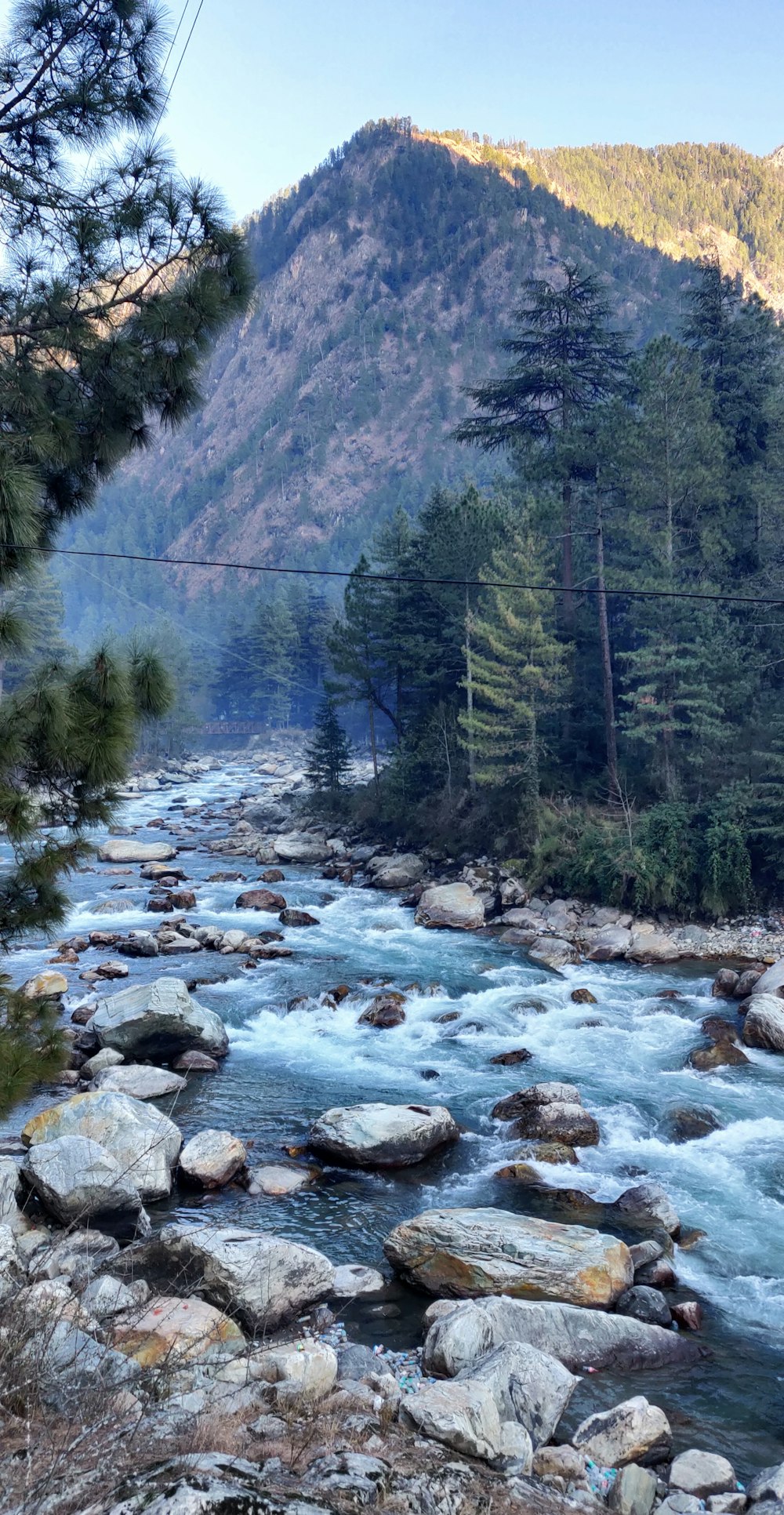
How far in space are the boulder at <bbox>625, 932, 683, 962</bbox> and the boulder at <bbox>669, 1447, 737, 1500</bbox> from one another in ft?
41.0

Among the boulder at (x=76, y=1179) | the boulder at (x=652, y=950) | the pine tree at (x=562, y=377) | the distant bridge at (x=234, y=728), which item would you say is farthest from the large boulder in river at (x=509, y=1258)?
the distant bridge at (x=234, y=728)

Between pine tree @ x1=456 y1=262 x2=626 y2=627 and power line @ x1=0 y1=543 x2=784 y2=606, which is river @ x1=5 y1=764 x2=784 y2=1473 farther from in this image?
pine tree @ x1=456 y1=262 x2=626 y2=627

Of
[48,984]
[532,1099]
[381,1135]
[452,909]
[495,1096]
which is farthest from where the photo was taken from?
[452,909]

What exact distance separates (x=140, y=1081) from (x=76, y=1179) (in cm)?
338

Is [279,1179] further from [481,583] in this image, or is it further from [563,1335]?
[481,583]

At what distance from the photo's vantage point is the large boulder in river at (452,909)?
20.3 m

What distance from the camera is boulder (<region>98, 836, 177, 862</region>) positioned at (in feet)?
87.5

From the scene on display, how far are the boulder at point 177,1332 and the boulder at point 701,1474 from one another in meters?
2.62

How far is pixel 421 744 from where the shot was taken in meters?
27.9

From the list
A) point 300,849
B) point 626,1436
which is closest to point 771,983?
point 626,1436

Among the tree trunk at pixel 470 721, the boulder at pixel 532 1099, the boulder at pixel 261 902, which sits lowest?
the boulder at pixel 261 902

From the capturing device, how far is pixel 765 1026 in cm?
1306

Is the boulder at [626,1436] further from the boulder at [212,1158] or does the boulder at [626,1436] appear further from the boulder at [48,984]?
the boulder at [48,984]

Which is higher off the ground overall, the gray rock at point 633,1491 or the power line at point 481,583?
the power line at point 481,583
